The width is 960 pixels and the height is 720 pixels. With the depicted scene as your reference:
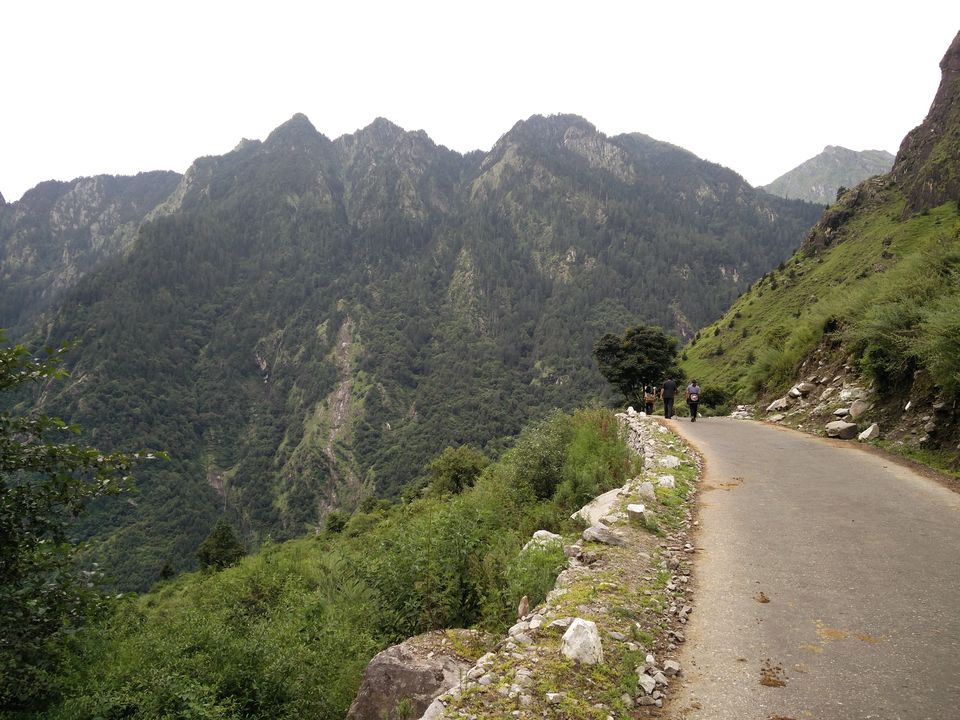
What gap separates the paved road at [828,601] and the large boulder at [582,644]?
2.41 ft

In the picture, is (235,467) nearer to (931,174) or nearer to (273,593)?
(273,593)

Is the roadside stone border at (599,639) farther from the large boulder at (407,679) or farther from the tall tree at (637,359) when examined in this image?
the tall tree at (637,359)

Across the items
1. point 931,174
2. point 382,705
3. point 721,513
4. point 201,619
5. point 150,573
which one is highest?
point 931,174

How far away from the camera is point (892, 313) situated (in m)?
14.0

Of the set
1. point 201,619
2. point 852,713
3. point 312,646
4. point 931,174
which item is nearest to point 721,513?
point 852,713

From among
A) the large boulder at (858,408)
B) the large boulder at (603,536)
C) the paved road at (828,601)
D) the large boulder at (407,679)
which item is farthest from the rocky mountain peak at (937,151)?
the large boulder at (407,679)

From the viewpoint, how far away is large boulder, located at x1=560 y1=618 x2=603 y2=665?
14.7ft

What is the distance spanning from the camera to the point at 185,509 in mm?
152875

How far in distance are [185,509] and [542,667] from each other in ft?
594

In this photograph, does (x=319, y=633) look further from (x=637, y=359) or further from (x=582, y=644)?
(x=637, y=359)

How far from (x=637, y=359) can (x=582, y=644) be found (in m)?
47.5

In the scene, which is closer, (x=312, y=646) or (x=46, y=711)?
(x=46, y=711)

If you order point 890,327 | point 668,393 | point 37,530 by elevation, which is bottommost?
point 37,530

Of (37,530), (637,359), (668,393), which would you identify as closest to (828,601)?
(37,530)
